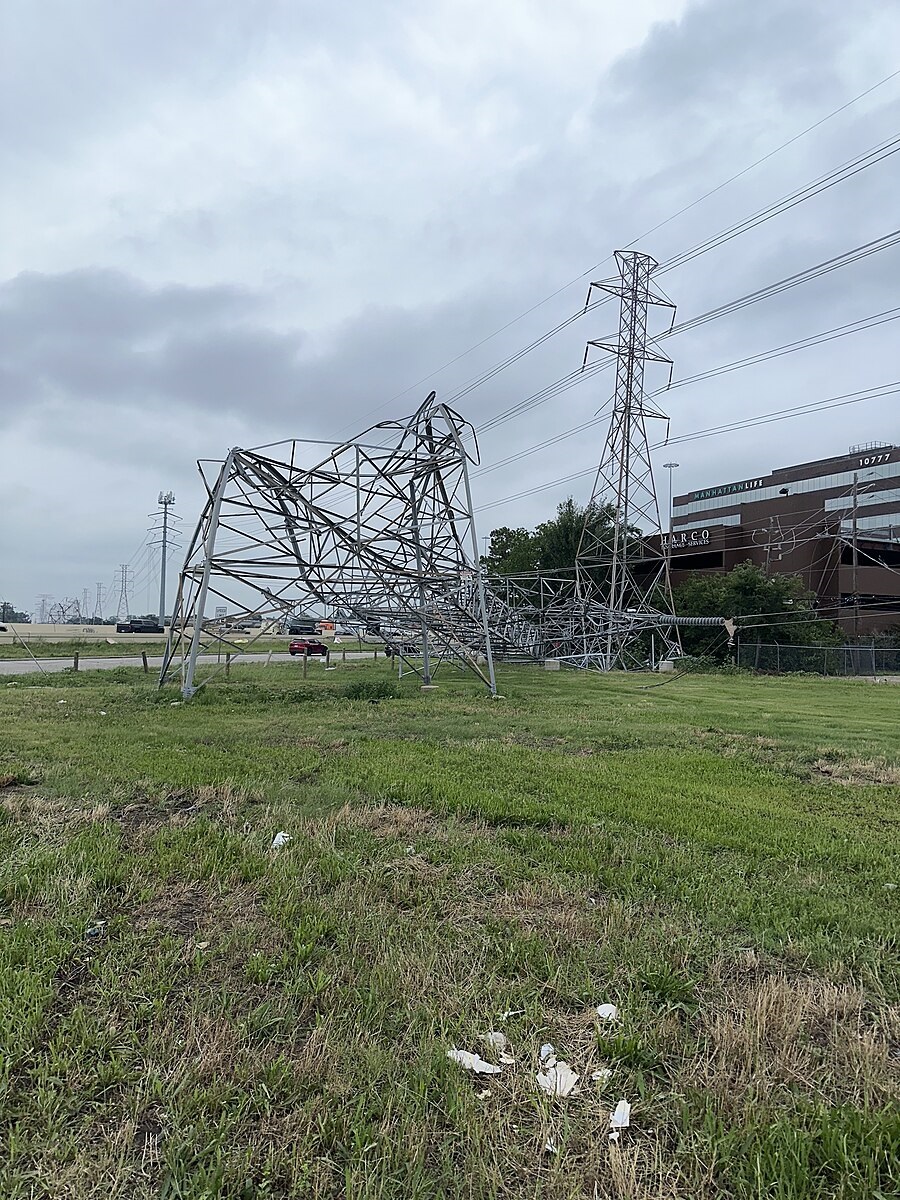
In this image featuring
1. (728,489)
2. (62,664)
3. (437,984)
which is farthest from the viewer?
(728,489)

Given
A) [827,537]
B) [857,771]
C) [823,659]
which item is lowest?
[823,659]

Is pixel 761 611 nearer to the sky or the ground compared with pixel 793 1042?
nearer to the sky

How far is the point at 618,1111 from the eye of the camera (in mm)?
2287

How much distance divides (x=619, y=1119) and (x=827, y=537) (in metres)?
47.0

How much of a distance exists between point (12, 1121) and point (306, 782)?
15.4ft

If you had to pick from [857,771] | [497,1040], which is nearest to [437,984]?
[497,1040]

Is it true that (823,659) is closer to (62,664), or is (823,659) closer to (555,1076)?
(555,1076)

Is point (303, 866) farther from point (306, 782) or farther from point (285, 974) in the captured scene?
point (306, 782)

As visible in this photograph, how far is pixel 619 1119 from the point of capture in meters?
2.25

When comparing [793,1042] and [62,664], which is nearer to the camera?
[793,1042]

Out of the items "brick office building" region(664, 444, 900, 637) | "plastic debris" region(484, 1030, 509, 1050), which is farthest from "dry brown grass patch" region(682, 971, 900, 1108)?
"brick office building" region(664, 444, 900, 637)

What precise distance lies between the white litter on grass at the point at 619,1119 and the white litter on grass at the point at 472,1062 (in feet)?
1.41

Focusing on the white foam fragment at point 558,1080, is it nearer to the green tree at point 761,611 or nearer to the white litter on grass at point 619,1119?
the white litter on grass at point 619,1119

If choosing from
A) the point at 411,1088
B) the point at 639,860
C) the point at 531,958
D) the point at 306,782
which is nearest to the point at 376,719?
the point at 306,782
